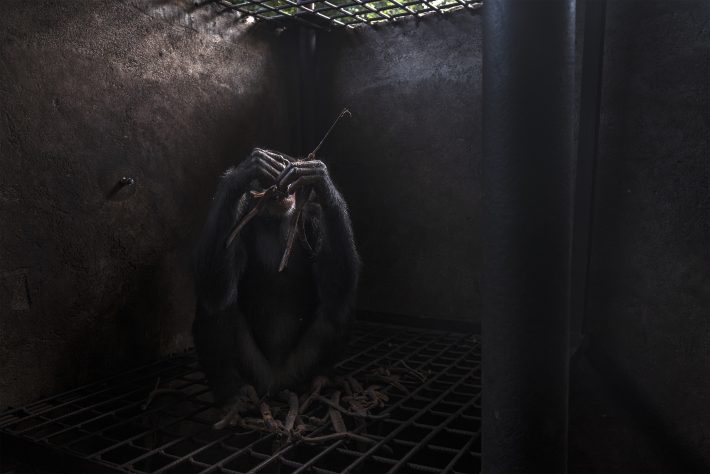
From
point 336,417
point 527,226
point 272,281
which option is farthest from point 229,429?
point 527,226

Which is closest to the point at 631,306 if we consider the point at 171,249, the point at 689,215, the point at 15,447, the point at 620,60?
the point at 689,215

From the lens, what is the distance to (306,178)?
3070mm

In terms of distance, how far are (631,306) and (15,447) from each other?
357 centimetres

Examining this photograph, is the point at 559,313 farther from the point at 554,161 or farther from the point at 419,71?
the point at 419,71

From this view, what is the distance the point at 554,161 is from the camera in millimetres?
1500

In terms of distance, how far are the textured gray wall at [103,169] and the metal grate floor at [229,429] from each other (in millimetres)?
297

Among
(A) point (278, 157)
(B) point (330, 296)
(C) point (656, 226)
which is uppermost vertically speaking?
(A) point (278, 157)

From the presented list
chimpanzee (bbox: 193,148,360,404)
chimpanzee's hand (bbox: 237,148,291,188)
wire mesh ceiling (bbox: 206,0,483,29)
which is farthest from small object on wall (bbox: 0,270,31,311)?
wire mesh ceiling (bbox: 206,0,483,29)

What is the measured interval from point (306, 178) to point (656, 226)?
208 centimetres

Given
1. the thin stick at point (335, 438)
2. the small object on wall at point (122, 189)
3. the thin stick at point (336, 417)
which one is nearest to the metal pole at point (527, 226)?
the thin stick at point (335, 438)

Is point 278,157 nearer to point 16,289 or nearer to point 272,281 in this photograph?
point 272,281

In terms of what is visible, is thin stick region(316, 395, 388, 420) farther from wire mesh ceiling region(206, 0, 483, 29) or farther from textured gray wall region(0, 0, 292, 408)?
wire mesh ceiling region(206, 0, 483, 29)

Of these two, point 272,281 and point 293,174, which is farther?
point 272,281

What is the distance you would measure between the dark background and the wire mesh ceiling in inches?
5.6
